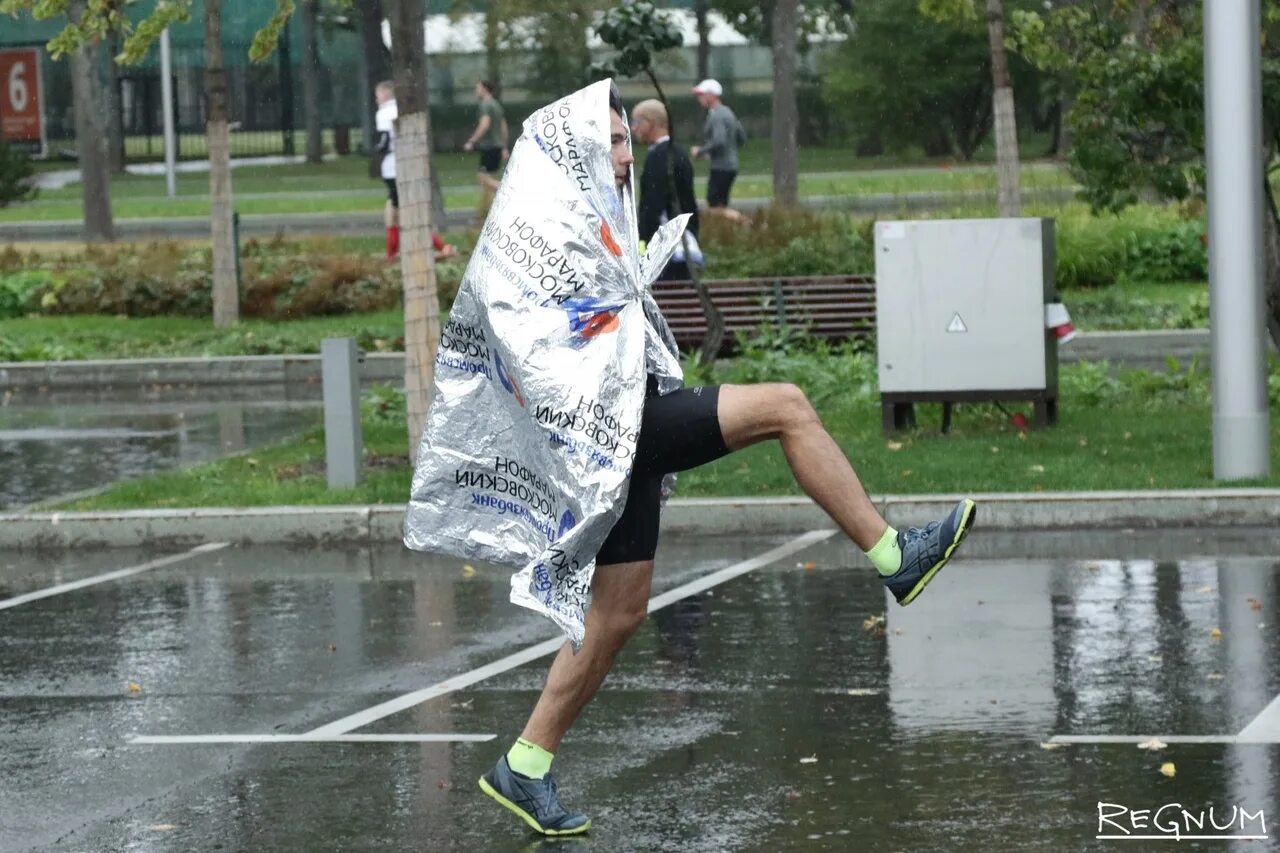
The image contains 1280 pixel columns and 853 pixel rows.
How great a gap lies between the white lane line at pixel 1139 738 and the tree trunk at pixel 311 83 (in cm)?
3906

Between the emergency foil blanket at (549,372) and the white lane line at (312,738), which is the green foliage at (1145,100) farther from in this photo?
the emergency foil blanket at (549,372)

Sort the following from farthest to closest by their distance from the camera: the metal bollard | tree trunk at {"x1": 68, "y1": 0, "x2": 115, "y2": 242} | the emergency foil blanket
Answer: tree trunk at {"x1": 68, "y1": 0, "x2": 115, "y2": 242}
the metal bollard
the emergency foil blanket

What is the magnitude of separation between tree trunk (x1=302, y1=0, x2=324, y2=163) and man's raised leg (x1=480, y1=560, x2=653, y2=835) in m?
39.5

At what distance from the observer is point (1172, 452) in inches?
485

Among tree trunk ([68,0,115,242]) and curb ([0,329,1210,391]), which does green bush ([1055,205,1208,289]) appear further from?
tree trunk ([68,0,115,242])

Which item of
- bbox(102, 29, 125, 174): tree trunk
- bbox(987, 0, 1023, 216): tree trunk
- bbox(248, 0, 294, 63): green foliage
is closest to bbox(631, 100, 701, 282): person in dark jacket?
bbox(248, 0, 294, 63): green foliage

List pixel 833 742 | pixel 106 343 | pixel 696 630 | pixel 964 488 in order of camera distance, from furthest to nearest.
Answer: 1. pixel 106 343
2. pixel 964 488
3. pixel 696 630
4. pixel 833 742

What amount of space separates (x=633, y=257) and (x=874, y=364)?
10.0m

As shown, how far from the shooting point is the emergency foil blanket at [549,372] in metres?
5.77

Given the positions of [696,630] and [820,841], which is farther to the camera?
[696,630]

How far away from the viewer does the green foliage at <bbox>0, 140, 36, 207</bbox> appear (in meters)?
36.8

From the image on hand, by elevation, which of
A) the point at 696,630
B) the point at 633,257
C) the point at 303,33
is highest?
the point at 303,33

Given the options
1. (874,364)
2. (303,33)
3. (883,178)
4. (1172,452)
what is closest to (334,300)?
(874,364)

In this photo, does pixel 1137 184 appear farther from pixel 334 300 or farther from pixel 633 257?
pixel 334 300
